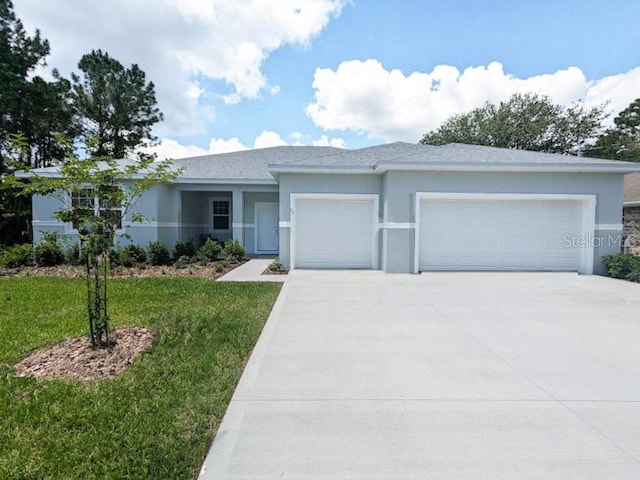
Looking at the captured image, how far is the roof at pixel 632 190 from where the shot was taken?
18.3 metres

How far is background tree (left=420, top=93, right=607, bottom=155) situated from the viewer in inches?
1092

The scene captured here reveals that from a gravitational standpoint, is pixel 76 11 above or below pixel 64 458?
above

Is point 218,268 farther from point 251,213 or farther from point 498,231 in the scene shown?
point 498,231

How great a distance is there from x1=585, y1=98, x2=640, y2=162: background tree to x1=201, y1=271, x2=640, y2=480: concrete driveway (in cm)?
2960

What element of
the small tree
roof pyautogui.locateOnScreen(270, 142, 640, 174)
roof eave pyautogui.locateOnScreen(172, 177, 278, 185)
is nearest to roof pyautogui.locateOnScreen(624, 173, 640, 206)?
roof pyautogui.locateOnScreen(270, 142, 640, 174)

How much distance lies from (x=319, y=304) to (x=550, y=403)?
4.26 meters

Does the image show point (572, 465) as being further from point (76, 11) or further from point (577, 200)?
point (76, 11)

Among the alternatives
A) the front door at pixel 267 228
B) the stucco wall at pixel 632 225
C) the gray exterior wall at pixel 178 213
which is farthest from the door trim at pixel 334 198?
the stucco wall at pixel 632 225

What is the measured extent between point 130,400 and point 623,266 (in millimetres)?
12618

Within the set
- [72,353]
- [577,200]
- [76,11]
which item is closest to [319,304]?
[72,353]

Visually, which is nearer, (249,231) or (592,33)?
(592,33)

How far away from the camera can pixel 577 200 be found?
10.8 meters

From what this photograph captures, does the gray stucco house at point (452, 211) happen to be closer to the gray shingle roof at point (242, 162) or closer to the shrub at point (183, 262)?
the gray shingle roof at point (242, 162)

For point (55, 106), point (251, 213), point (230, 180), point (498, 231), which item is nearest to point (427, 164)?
point (498, 231)
